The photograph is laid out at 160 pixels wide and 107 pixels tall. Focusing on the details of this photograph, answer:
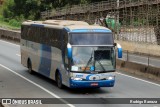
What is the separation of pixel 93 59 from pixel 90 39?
93cm

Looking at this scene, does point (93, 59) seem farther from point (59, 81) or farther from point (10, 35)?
point (10, 35)

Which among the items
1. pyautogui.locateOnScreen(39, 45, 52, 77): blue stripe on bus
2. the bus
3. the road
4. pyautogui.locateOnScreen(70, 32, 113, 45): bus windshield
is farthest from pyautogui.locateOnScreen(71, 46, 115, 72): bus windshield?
pyautogui.locateOnScreen(39, 45, 52, 77): blue stripe on bus

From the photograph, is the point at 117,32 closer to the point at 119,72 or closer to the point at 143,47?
the point at 143,47

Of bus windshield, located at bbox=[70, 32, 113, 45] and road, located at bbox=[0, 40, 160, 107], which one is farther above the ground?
bus windshield, located at bbox=[70, 32, 113, 45]

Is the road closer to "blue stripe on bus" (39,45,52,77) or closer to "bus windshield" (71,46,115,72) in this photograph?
"blue stripe on bus" (39,45,52,77)

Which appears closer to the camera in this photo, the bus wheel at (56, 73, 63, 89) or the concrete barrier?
the bus wheel at (56, 73, 63, 89)

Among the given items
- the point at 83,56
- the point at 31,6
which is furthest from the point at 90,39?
the point at 31,6

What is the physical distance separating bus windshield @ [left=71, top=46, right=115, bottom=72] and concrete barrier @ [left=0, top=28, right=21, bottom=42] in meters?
30.7

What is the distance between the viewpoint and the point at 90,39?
→ 18.8 meters

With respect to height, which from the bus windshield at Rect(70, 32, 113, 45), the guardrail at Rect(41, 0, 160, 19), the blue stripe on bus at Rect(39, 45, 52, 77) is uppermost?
the guardrail at Rect(41, 0, 160, 19)

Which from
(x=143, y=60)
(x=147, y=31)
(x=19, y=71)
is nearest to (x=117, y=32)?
(x=147, y=31)

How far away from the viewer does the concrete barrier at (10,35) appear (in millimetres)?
49375

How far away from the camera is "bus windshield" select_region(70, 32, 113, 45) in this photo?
18766 millimetres

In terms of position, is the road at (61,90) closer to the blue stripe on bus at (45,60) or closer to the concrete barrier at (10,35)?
the blue stripe on bus at (45,60)
